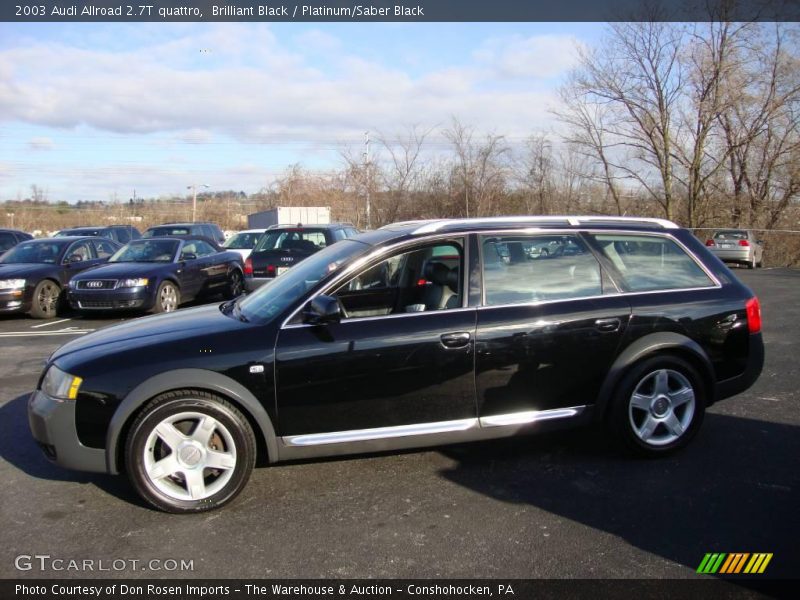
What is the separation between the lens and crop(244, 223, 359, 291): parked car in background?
36.8 feet

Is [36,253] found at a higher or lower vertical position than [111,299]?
higher

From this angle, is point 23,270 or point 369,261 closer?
point 369,261

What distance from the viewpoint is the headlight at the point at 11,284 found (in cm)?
1105

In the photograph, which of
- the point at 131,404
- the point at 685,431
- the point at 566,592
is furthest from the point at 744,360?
the point at 131,404

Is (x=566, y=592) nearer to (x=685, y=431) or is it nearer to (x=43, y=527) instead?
(x=685, y=431)

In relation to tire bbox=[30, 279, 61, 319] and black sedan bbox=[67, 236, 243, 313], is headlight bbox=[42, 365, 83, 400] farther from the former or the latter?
tire bbox=[30, 279, 61, 319]

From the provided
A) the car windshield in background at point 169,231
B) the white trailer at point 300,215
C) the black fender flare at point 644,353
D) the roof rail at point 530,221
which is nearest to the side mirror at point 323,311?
the roof rail at point 530,221

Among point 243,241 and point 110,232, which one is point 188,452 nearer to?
point 243,241

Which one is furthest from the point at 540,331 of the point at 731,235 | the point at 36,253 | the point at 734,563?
the point at 731,235

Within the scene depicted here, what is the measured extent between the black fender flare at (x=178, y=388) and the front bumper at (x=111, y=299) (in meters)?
7.80

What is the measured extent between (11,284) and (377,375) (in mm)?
10120

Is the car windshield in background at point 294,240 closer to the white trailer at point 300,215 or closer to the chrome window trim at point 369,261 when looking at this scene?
the chrome window trim at point 369,261

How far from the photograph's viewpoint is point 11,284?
1108 cm

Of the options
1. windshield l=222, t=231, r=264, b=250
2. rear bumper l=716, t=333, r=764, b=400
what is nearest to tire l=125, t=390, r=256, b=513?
rear bumper l=716, t=333, r=764, b=400
